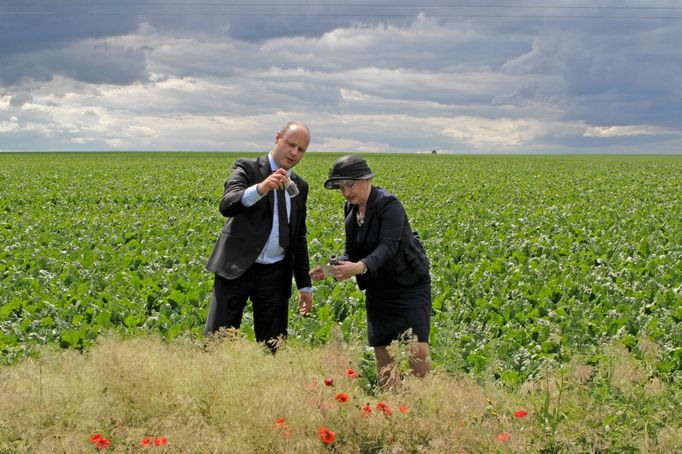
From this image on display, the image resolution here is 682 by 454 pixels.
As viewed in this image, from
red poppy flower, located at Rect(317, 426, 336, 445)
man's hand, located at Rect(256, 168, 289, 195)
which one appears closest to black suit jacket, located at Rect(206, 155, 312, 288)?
man's hand, located at Rect(256, 168, 289, 195)

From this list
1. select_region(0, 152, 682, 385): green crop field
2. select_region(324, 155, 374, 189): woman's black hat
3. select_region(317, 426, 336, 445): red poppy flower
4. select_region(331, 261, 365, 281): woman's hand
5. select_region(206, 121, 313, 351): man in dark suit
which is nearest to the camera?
select_region(317, 426, 336, 445): red poppy flower

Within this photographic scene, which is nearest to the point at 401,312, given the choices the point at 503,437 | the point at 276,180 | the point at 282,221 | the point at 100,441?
the point at 282,221

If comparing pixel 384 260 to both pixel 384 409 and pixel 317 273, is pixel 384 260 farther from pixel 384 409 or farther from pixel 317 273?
pixel 384 409

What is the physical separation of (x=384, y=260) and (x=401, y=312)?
1.58 ft

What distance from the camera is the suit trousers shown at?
15.7 feet

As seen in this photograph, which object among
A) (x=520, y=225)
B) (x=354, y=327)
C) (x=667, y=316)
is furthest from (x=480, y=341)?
(x=520, y=225)

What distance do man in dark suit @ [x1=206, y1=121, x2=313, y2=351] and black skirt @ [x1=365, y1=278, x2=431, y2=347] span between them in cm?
63

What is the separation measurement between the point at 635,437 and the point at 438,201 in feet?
57.2

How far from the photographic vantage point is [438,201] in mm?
20938

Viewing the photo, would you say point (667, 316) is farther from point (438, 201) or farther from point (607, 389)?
point (438, 201)

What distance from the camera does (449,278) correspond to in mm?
9703

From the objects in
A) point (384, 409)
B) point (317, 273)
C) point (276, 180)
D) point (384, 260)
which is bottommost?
point (384, 409)

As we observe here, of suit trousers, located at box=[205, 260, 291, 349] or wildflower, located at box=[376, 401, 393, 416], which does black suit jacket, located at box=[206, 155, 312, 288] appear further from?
wildflower, located at box=[376, 401, 393, 416]

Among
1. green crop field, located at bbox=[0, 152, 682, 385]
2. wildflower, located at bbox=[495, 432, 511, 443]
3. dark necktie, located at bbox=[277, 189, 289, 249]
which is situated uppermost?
dark necktie, located at bbox=[277, 189, 289, 249]
